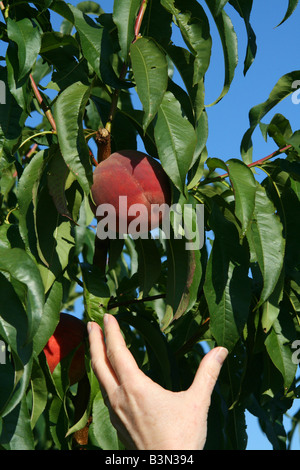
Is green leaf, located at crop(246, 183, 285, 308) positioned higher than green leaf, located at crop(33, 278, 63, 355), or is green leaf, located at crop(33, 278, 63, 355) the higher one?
green leaf, located at crop(246, 183, 285, 308)

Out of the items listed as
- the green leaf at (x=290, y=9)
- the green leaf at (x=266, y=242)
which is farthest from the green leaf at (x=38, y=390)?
the green leaf at (x=290, y=9)

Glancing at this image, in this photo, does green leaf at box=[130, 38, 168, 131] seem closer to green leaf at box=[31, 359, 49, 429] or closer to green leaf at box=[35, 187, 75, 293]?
green leaf at box=[35, 187, 75, 293]

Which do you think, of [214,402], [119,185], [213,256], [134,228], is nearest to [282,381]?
[214,402]

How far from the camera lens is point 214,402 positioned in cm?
166

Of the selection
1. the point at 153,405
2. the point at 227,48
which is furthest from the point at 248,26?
the point at 153,405

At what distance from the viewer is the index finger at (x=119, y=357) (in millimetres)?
1003

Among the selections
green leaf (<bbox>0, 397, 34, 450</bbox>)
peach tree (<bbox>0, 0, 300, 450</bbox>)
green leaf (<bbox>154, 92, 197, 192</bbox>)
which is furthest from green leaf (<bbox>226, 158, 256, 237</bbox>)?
green leaf (<bbox>0, 397, 34, 450</bbox>)

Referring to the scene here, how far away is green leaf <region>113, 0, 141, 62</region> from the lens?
1299mm

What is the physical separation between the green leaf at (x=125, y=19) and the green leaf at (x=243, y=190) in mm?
341

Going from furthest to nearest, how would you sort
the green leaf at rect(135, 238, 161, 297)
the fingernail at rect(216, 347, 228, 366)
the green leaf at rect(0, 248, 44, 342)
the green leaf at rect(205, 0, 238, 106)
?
the green leaf at rect(135, 238, 161, 297) → the green leaf at rect(205, 0, 238, 106) → the green leaf at rect(0, 248, 44, 342) → the fingernail at rect(216, 347, 228, 366)

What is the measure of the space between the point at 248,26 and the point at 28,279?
78 centimetres

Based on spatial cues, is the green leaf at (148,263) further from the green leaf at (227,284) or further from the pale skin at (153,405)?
the pale skin at (153,405)

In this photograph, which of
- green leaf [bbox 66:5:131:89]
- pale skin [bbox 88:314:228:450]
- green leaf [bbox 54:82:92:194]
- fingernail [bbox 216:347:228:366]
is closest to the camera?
pale skin [bbox 88:314:228:450]

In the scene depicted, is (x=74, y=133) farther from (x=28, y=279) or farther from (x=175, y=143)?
(x=28, y=279)
